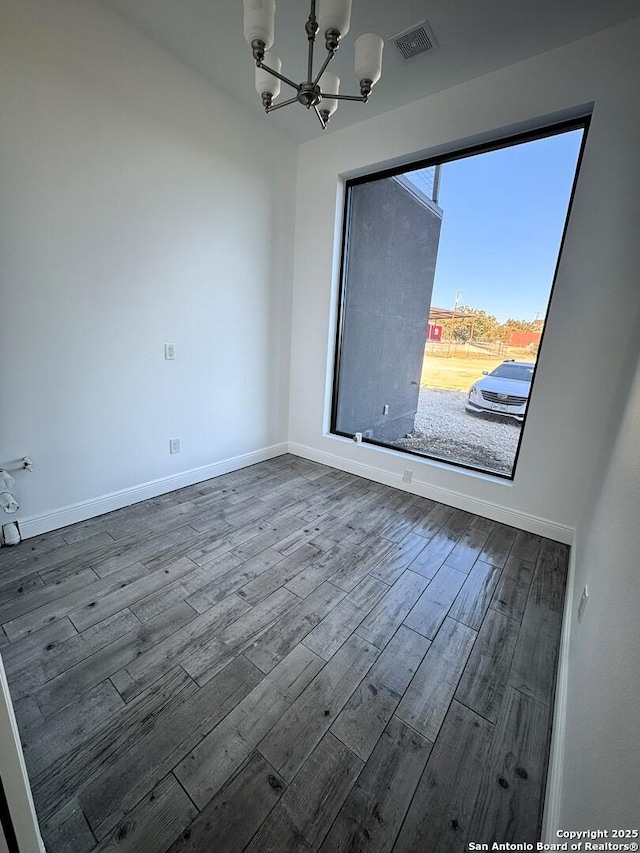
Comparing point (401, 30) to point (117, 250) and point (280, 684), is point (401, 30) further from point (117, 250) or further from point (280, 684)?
point (280, 684)

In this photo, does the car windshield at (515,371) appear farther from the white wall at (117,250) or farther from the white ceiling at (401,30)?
the white wall at (117,250)

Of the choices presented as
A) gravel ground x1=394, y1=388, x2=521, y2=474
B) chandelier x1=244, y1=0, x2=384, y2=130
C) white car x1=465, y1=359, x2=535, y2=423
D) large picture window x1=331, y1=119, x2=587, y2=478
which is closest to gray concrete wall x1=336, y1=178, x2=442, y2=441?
large picture window x1=331, y1=119, x2=587, y2=478

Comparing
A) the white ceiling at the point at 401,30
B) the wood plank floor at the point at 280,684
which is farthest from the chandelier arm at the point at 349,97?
the wood plank floor at the point at 280,684

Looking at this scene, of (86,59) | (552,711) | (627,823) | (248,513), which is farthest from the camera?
(248,513)

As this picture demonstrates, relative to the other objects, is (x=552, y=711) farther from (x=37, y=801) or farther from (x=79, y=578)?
→ (x=79, y=578)

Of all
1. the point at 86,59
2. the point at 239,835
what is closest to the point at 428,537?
Result: the point at 239,835

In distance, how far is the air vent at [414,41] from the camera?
77.7 inches

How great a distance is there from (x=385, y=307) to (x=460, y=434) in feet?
4.57

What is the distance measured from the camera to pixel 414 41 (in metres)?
2.04

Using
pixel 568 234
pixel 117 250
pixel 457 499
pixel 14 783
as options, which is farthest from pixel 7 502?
pixel 568 234

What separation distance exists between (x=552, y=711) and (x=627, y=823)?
0.96 meters

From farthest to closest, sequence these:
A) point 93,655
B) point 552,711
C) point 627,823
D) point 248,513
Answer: point 248,513
point 93,655
point 552,711
point 627,823

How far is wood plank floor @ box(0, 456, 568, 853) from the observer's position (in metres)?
1.01

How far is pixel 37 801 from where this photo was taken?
3.29 feet
